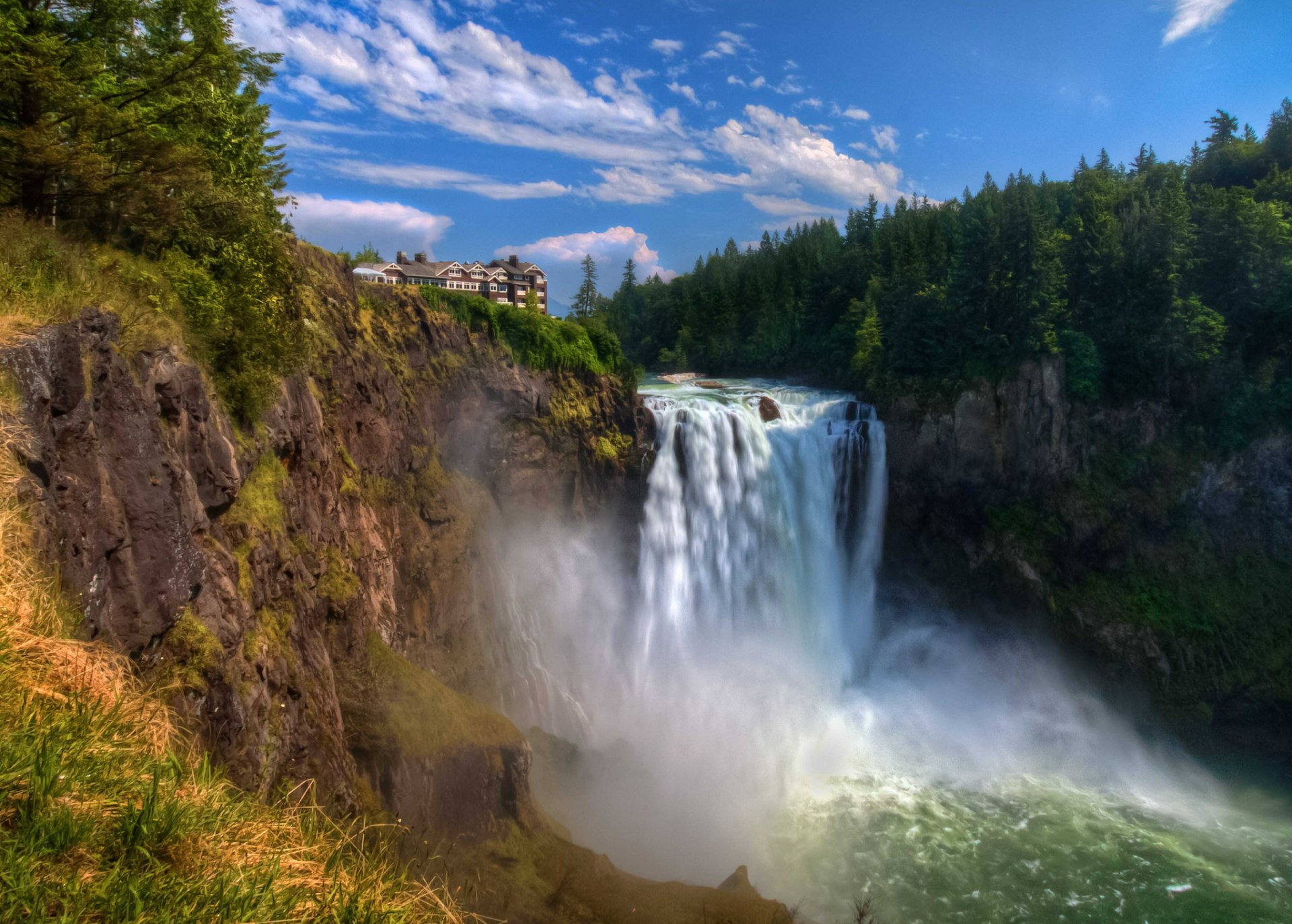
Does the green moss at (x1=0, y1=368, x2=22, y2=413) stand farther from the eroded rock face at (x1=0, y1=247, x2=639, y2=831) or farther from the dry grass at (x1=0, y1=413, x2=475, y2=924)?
the dry grass at (x1=0, y1=413, x2=475, y2=924)

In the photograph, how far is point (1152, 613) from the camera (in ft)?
90.0

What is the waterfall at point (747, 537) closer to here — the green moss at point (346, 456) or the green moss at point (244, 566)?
the green moss at point (346, 456)

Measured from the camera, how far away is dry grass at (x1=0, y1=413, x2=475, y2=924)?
3.61m

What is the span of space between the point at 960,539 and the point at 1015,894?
15.7 meters

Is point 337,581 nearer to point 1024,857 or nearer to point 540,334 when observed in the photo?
point 540,334

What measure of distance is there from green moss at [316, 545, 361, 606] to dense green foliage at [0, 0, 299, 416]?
153 inches

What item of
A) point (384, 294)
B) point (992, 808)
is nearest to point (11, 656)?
point (384, 294)

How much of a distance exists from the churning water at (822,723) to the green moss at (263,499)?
10.8 m

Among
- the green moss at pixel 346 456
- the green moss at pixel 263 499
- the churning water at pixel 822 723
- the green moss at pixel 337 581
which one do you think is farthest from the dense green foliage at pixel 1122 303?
the green moss at pixel 263 499

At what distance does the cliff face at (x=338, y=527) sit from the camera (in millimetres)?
7266

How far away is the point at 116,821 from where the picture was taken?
4.05 m

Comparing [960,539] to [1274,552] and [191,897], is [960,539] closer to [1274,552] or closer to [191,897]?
[1274,552]

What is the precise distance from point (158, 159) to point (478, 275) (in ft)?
198

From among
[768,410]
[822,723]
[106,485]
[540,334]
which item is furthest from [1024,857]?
[106,485]
